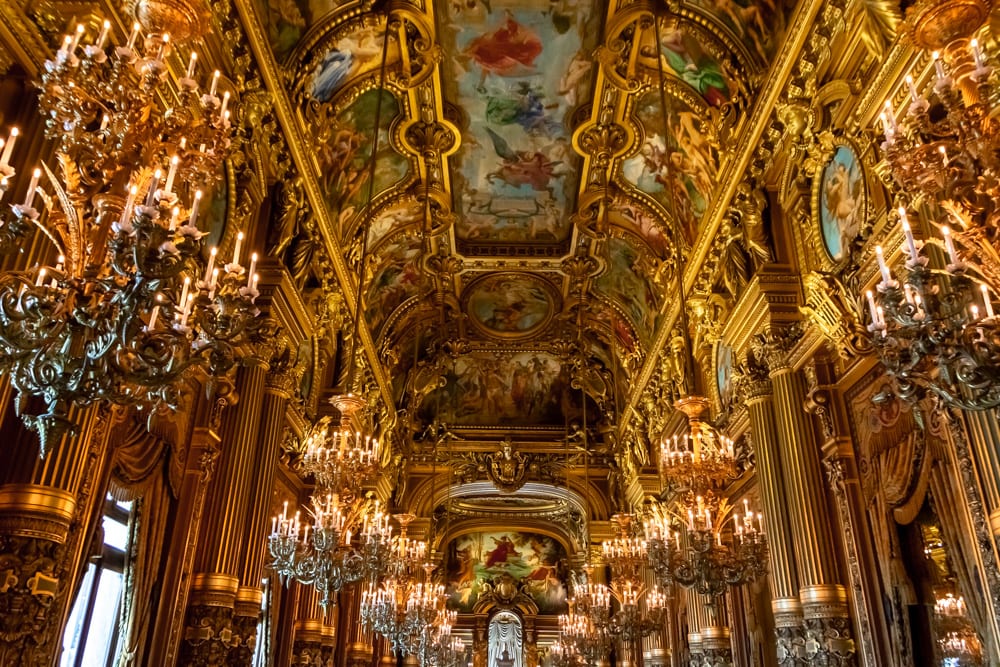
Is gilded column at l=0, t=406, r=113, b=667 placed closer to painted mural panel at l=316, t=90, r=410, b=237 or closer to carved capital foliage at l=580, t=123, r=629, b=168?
painted mural panel at l=316, t=90, r=410, b=237

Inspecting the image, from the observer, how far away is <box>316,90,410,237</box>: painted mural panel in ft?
39.5

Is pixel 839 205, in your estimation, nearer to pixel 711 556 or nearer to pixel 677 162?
pixel 711 556

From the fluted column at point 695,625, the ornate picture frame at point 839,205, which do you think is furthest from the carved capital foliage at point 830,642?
the fluted column at point 695,625

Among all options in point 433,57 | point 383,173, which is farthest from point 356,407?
point 383,173

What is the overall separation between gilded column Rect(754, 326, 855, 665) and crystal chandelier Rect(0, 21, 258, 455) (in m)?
6.90

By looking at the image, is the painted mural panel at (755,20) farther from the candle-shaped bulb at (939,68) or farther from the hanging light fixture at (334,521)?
the hanging light fixture at (334,521)

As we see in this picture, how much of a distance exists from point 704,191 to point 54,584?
1076cm

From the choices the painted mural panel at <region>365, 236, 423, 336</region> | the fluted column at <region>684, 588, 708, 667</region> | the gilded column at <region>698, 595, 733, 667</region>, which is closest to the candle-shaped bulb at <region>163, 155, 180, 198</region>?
the gilded column at <region>698, 595, 733, 667</region>

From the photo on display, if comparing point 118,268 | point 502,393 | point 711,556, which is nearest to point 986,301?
point 118,268

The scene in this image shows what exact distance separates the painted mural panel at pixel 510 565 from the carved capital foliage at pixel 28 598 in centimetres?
2586

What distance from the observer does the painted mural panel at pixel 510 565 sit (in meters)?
29.9

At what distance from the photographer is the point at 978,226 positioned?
412 centimetres

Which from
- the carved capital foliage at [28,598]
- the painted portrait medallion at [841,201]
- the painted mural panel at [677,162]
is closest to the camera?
the carved capital foliage at [28,598]

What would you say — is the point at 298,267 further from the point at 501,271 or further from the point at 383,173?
the point at 501,271
